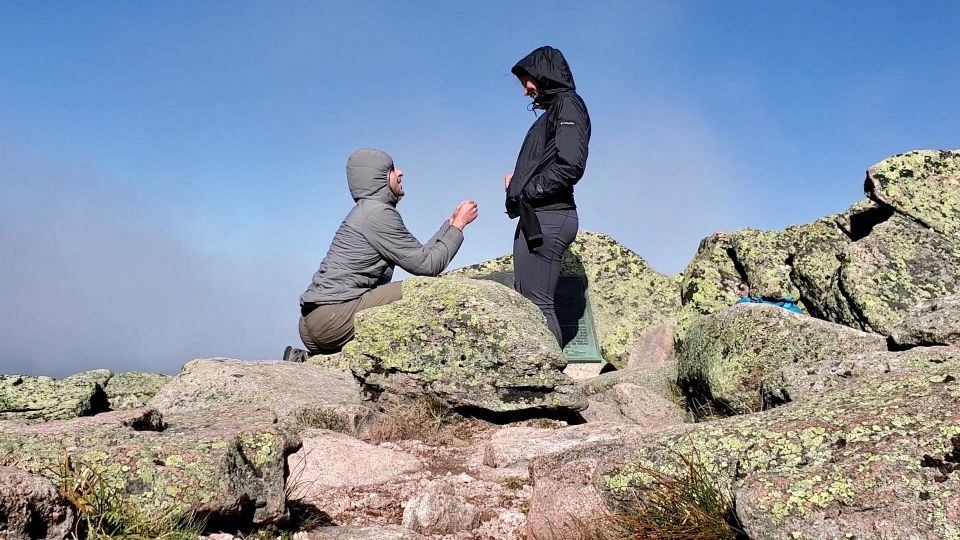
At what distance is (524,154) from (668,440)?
26.3 ft

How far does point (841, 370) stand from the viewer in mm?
7027

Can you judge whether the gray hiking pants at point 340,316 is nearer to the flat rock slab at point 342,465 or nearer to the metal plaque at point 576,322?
the flat rock slab at point 342,465

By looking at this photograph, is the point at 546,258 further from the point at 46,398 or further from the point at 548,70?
the point at 46,398

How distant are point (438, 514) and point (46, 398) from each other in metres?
6.82

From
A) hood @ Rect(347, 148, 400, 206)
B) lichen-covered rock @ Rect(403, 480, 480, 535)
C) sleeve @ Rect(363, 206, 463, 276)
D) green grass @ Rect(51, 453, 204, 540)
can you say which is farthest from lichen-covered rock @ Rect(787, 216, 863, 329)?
green grass @ Rect(51, 453, 204, 540)

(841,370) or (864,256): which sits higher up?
(864,256)

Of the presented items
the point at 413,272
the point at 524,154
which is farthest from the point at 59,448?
the point at 524,154

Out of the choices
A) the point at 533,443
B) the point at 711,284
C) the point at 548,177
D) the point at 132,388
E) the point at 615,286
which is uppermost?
the point at 548,177

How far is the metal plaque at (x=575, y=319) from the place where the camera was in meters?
16.3

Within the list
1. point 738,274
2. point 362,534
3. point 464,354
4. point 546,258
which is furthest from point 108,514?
point 738,274

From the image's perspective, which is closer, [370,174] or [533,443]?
[533,443]

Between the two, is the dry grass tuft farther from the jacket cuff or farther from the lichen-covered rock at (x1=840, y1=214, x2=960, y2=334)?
the lichen-covered rock at (x1=840, y1=214, x2=960, y2=334)

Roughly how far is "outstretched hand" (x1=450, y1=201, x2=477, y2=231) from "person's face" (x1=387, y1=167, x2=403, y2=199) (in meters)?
0.97

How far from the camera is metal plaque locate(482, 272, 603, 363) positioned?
16.3m
